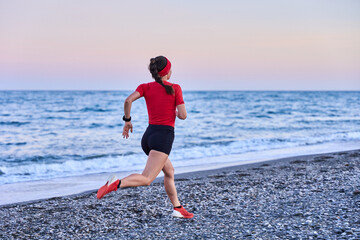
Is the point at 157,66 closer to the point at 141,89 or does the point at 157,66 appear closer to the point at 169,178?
the point at 141,89

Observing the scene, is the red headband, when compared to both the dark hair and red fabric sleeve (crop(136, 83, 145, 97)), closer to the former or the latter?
the dark hair

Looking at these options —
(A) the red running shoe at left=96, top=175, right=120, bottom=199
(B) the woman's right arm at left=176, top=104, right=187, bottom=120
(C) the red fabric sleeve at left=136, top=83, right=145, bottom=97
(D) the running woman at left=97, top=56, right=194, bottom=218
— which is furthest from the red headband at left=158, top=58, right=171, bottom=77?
(A) the red running shoe at left=96, top=175, right=120, bottom=199

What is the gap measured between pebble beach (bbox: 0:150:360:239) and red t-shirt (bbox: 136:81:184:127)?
1.61 meters

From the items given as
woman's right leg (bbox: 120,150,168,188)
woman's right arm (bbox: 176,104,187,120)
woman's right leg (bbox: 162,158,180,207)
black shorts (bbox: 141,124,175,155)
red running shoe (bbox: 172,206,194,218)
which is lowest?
red running shoe (bbox: 172,206,194,218)

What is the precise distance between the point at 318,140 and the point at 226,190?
15.5m

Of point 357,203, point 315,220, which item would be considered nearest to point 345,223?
point 315,220

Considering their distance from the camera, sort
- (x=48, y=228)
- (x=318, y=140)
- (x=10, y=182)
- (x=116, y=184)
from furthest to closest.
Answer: (x=318, y=140)
(x=10, y=182)
(x=48, y=228)
(x=116, y=184)

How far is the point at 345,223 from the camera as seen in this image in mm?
4832

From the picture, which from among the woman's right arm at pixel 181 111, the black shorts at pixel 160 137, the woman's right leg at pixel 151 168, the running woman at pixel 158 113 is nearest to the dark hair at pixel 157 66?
the running woman at pixel 158 113

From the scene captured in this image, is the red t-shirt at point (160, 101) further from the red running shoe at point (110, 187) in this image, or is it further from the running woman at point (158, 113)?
the red running shoe at point (110, 187)

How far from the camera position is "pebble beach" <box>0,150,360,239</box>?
4859mm

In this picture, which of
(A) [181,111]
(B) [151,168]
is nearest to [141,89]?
(A) [181,111]

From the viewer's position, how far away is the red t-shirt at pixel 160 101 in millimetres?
4469

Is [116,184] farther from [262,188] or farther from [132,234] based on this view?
[262,188]
